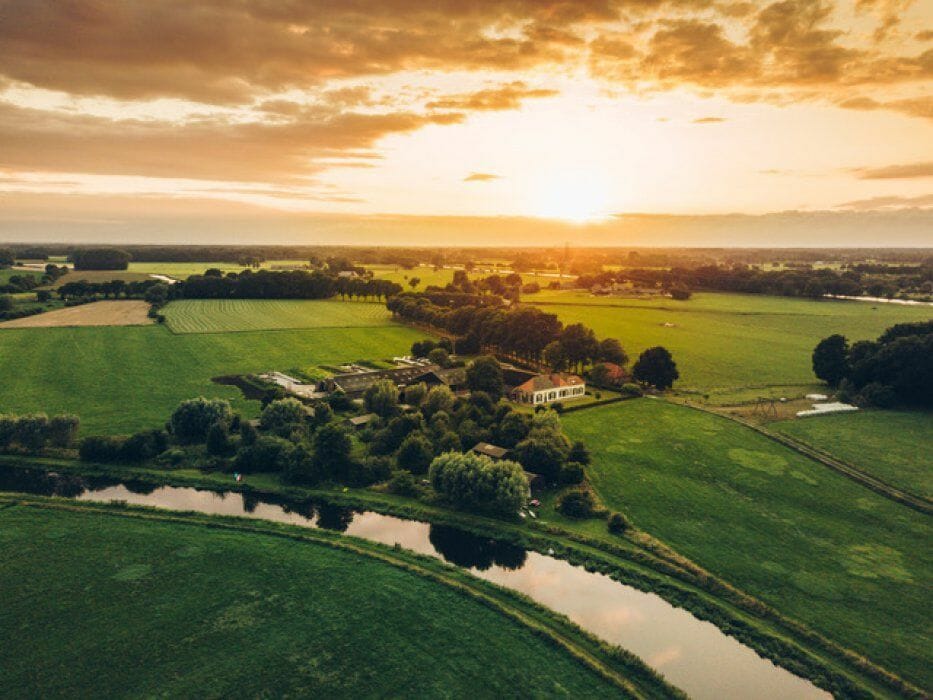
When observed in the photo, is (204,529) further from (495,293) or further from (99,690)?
(495,293)

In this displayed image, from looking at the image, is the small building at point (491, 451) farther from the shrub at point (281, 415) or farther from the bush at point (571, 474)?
the shrub at point (281, 415)

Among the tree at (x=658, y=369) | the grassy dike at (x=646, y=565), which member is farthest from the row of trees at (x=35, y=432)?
the tree at (x=658, y=369)

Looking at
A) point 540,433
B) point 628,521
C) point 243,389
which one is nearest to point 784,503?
point 628,521

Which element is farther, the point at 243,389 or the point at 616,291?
the point at 616,291

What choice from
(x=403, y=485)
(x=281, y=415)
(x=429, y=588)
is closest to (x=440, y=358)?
(x=281, y=415)

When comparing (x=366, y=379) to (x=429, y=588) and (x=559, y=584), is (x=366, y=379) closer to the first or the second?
(x=429, y=588)

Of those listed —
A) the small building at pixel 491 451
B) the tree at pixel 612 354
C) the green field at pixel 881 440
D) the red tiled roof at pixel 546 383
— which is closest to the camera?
the green field at pixel 881 440
